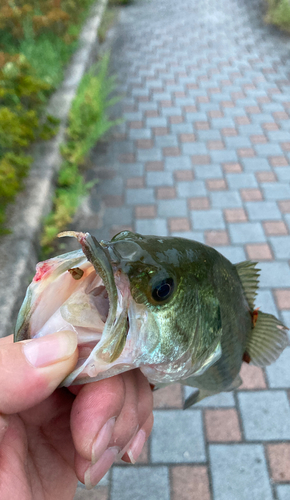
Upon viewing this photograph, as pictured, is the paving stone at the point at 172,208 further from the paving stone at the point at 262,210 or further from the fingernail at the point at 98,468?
the fingernail at the point at 98,468

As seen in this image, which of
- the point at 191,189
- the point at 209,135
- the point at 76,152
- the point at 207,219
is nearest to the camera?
the point at 207,219

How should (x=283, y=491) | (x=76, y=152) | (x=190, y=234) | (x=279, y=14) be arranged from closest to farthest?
(x=283, y=491) < (x=190, y=234) < (x=76, y=152) < (x=279, y=14)

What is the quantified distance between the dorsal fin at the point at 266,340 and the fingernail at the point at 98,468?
702 mm

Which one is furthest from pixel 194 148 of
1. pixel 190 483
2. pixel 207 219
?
pixel 190 483

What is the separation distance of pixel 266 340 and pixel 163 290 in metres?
0.73

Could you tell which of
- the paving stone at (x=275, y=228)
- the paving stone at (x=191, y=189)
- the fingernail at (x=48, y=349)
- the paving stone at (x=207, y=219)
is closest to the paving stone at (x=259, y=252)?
the paving stone at (x=275, y=228)

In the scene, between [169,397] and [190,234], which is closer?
[169,397]

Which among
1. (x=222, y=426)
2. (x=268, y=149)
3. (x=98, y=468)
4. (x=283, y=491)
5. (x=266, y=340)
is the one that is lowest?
(x=283, y=491)

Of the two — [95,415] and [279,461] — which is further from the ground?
[95,415]

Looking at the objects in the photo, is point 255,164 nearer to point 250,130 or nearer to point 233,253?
point 250,130

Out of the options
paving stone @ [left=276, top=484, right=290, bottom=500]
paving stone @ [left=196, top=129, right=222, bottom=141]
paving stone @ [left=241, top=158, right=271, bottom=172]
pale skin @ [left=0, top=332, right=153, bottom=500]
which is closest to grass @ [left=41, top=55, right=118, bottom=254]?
paving stone @ [left=196, top=129, right=222, bottom=141]

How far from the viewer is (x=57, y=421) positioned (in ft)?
4.35

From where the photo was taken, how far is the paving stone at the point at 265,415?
212cm

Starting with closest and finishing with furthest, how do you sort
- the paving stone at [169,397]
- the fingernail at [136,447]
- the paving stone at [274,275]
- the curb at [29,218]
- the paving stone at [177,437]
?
1. the fingernail at [136,447]
2. the paving stone at [177,437]
3. the paving stone at [169,397]
4. the curb at [29,218]
5. the paving stone at [274,275]
